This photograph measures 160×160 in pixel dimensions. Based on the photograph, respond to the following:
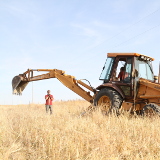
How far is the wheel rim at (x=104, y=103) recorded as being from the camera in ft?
27.5

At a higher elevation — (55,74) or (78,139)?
(55,74)

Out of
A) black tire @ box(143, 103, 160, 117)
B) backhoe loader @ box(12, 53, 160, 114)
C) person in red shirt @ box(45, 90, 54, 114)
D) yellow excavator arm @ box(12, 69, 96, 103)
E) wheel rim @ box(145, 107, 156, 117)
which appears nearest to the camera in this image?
black tire @ box(143, 103, 160, 117)

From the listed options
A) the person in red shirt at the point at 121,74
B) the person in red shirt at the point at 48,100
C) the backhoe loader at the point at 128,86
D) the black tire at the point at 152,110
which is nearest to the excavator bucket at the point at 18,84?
the person in red shirt at the point at 48,100

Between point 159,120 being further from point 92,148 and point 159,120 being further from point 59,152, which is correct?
point 59,152

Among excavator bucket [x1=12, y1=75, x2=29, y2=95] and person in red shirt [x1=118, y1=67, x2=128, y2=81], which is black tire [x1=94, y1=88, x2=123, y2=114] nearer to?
person in red shirt [x1=118, y1=67, x2=128, y2=81]

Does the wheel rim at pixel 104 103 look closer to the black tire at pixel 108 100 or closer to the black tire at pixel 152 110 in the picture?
the black tire at pixel 108 100

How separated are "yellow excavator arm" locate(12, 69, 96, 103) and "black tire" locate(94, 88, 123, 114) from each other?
3.50 feet

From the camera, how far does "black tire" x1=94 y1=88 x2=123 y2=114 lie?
8.05m

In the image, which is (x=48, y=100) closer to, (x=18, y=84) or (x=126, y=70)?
(x=18, y=84)

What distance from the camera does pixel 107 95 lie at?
27.4 ft

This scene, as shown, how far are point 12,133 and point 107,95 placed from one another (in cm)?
405

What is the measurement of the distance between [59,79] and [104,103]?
3234 millimetres

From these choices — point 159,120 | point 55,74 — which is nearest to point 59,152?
point 159,120

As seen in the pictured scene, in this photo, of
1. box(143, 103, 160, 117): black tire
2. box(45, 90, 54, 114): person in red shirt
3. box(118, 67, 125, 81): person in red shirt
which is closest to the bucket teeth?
box(45, 90, 54, 114): person in red shirt
